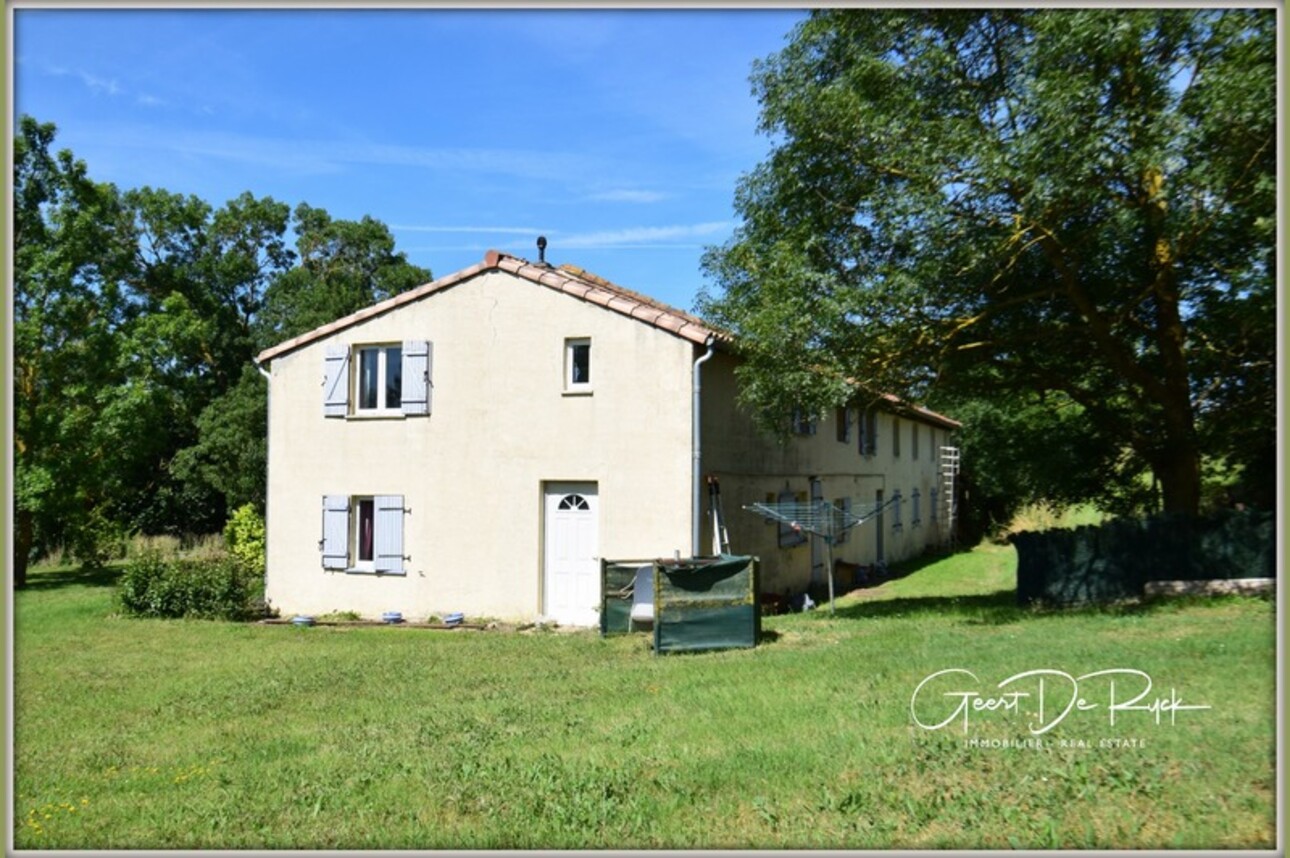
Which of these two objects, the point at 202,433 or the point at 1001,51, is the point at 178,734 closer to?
the point at 1001,51

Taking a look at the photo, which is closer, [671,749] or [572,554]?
[671,749]

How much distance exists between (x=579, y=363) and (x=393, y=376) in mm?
3517

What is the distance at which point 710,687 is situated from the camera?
8.93 meters

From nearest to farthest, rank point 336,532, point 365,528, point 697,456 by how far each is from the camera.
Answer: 1. point 697,456
2. point 336,532
3. point 365,528

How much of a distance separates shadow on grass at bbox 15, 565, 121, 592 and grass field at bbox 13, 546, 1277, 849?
40.3ft

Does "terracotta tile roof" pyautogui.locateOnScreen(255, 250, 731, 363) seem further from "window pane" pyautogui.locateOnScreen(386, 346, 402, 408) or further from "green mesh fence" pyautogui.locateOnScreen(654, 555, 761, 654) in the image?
"green mesh fence" pyautogui.locateOnScreen(654, 555, 761, 654)

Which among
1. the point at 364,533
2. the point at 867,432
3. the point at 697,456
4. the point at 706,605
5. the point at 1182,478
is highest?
the point at 867,432

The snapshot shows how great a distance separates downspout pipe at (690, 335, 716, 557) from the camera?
Result: 552 inches

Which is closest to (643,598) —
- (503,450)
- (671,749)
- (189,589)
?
(503,450)

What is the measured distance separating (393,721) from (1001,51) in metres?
10.1

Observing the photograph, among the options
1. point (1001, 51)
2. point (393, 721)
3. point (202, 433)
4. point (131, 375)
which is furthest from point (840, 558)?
point (202, 433)

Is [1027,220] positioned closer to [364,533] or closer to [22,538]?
[364,533]

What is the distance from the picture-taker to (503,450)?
51.0 feet

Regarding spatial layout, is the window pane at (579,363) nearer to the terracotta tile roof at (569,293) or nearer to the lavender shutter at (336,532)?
the terracotta tile roof at (569,293)
